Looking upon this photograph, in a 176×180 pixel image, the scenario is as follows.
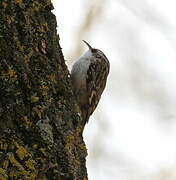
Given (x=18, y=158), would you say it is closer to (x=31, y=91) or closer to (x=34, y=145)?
(x=34, y=145)

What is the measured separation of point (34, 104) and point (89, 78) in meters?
1.75

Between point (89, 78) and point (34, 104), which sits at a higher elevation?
point (89, 78)

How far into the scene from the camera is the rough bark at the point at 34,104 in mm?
1667

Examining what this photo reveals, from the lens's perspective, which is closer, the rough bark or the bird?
the rough bark

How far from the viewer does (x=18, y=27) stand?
190 cm

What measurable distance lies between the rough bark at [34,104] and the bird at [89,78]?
110cm

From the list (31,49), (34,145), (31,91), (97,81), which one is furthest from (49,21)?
(97,81)

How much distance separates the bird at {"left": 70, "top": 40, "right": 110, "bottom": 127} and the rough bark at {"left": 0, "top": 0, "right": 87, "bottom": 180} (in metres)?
1.10

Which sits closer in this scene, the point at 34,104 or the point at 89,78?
the point at 34,104

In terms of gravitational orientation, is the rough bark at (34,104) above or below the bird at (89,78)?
below

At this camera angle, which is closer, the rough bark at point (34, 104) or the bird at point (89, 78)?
the rough bark at point (34, 104)

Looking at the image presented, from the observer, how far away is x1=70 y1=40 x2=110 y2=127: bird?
3307 mm

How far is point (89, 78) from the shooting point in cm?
352

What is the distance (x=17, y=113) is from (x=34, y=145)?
0.11 m
